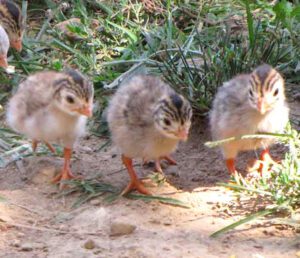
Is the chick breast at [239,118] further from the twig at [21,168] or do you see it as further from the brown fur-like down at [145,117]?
the twig at [21,168]

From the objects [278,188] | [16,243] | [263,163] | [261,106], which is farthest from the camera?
[263,163]

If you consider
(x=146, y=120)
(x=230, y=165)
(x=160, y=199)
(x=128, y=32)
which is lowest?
(x=160, y=199)

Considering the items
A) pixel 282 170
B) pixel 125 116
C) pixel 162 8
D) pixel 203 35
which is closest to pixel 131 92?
pixel 125 116

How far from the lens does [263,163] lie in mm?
5418

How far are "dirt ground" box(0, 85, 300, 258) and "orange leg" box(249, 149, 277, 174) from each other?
0.65 feet

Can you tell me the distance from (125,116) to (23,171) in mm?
945

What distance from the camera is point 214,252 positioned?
4297 millimetres

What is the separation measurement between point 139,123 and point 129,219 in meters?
0.63

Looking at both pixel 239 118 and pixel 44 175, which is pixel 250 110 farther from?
pixel 44 175

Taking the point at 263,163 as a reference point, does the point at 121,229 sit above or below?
below

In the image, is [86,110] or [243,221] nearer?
[243,221]

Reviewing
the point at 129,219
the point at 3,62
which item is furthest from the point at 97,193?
the point at 3,62

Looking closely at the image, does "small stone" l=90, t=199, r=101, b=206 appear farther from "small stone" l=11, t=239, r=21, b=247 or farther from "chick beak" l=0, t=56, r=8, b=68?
"chick beak" l=0, t=56, r=8, b=68

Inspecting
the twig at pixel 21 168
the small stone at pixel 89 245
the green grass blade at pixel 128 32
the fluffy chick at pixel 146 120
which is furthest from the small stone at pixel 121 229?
the green grass blade at pixel 128 32
